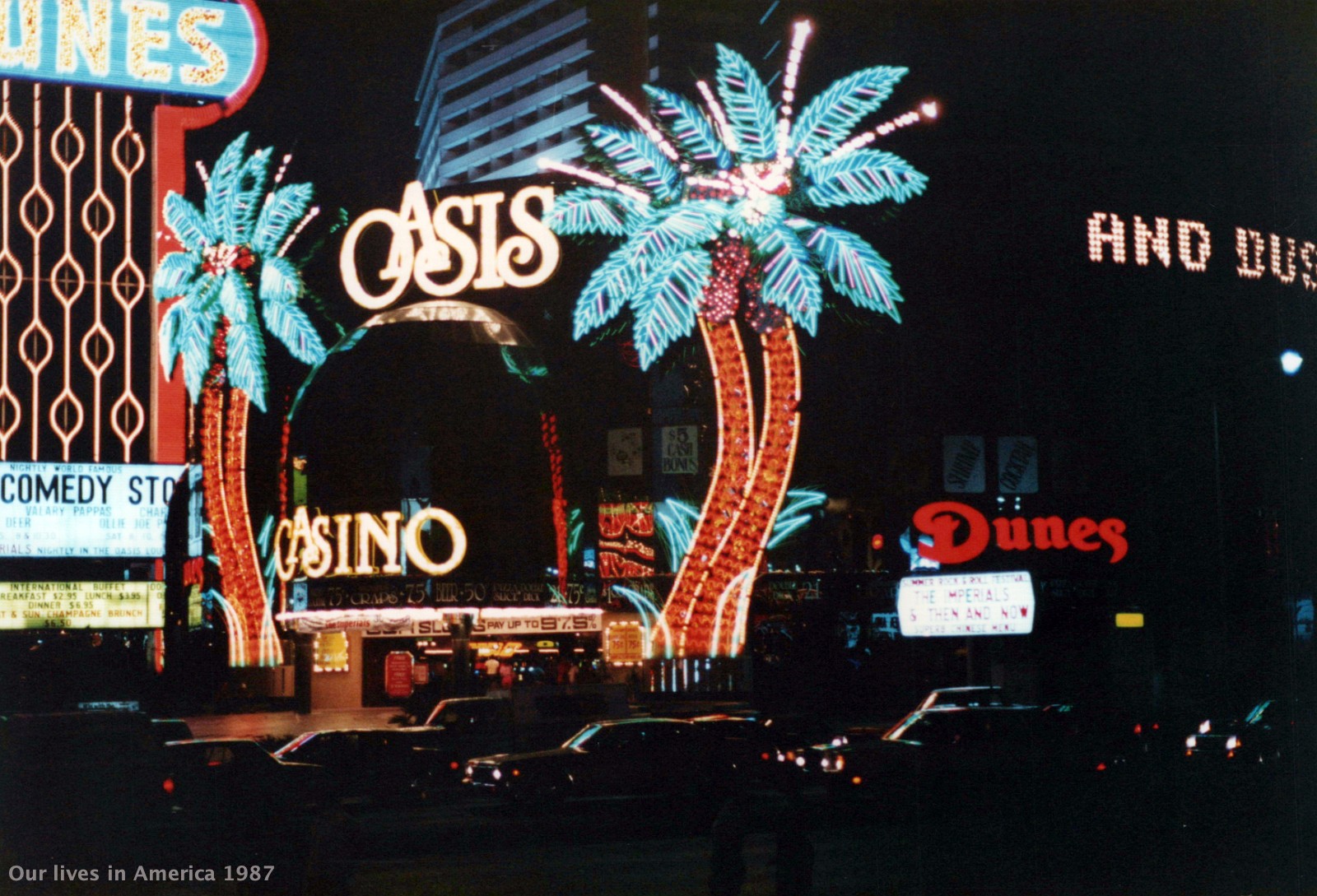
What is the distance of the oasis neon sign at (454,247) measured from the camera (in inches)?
1832

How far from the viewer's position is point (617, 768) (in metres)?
22.4

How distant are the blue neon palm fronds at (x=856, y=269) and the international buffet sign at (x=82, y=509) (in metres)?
22.7

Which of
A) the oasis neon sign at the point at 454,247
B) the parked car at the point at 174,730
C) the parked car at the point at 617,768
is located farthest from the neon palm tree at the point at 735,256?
the parked car at the point at 174,730

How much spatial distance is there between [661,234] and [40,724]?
2821 cm

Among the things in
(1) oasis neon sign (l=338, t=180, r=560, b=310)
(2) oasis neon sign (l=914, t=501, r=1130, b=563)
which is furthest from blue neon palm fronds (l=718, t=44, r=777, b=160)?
(2) oasis neon sign (l=914, t=501, r=1130, b=563)

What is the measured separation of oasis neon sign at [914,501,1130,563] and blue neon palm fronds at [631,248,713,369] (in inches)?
435

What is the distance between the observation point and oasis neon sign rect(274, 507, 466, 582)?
43.3m

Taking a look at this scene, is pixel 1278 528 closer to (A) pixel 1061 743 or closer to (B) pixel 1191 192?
(B) pixel 1191 192

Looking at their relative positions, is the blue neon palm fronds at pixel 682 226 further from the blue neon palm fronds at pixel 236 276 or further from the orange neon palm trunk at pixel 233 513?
the orange neon palm trunk at pixel 233 513

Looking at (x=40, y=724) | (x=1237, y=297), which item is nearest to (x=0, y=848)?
(x=40, y=724)

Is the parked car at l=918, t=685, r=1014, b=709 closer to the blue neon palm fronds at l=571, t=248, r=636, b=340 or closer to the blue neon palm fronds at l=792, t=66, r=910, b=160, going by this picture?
the blue neon palm fronds at l=792, t=66, r=910, b=160

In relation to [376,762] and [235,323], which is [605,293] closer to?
[235,323]

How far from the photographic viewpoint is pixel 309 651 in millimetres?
55438

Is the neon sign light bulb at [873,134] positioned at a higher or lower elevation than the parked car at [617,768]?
higher
